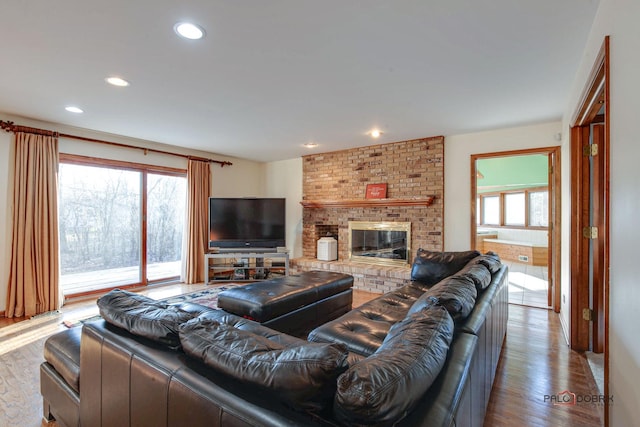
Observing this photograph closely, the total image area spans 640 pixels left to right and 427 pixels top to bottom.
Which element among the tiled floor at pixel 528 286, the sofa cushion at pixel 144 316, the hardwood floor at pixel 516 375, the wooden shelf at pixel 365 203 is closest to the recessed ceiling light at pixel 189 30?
the sofa cushion at pixel 144 316

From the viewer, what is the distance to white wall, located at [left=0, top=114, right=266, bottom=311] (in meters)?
3.50

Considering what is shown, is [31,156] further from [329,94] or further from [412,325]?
[412,325]

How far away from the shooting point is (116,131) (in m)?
4.15

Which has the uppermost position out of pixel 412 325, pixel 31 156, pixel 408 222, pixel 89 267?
pixel 31 156

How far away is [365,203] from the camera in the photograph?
5039 mm

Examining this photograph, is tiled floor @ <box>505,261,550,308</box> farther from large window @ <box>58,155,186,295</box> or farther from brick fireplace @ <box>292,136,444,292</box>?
large window @ <box>58,155,186,295</box>

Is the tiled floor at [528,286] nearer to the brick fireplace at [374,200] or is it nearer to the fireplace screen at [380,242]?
the brick fireplace at [374,200]

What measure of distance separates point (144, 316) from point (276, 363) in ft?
2.40

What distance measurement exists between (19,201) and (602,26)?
17.5 ft

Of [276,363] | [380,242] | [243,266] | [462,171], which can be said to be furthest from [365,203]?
[276,363]

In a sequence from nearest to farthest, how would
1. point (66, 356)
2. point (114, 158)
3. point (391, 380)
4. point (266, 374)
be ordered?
1. point (391, 380)
2. point (266, 374)
3. point (66, 356)
4. point (114, 158)

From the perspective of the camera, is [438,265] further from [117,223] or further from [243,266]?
[117,223]

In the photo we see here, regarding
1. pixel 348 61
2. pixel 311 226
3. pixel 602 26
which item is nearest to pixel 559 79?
pixel 602 26

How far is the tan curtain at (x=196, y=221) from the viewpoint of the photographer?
5152 millimetres
